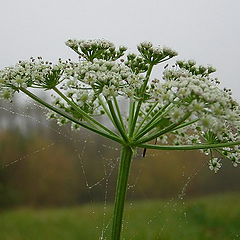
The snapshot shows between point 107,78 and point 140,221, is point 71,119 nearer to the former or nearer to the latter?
point 107,78

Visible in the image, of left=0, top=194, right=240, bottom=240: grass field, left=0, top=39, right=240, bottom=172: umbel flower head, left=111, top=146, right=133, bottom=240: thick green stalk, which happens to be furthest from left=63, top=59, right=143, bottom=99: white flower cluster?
left=0, top=194, right=240, bottom=240: grass field

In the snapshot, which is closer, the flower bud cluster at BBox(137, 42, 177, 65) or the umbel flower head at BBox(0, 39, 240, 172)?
the umbel flower head at BBox(0, 39, 240, 172)

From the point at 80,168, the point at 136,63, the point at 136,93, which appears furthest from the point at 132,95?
the point at 80,168

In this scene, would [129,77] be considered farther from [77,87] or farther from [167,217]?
[167,217]

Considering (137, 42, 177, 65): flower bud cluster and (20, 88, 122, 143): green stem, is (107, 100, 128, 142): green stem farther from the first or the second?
(137, 42, 177, 65): flower bud cluster

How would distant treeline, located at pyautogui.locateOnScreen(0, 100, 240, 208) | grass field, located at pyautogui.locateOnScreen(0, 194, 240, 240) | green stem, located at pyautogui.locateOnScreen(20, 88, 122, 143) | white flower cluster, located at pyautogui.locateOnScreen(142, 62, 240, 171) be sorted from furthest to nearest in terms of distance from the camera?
distant treeline, located at pyautogui.locateOnScreen(0, 100, 240, 208) < grass field, located at pyautogui.locateOnScreen(0, 194, 240, 240) < green stem, located at pyautogui.locateOnScreen(20, 88, 122, 143) < white flower cluster, located at pyautogui.locateOnScreen(142, 62, 240, 171)

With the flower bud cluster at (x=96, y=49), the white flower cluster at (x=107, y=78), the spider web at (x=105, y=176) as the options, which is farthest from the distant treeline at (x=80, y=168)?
the white flower cluster at (x=107, y=78)
